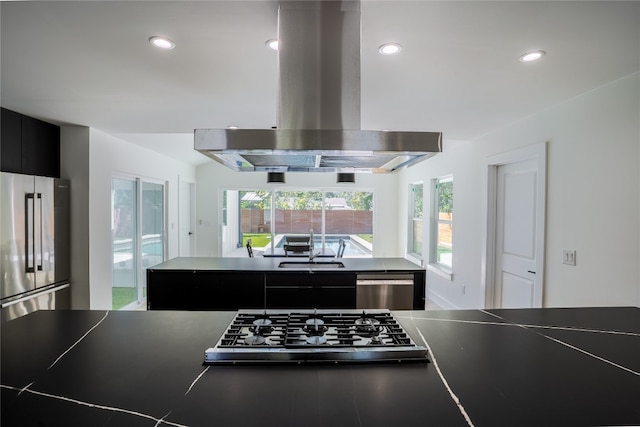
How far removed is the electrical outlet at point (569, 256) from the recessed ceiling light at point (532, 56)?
1497mm

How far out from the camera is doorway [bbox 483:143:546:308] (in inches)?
112

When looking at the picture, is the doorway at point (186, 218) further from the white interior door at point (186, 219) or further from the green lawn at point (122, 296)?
the green lawn at point (122, 296)

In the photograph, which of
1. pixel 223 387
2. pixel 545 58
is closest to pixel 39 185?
pixel 223 387

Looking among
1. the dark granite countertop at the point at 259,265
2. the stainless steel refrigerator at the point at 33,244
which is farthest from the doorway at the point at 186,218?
the dark granite countertop at the point at 259,265

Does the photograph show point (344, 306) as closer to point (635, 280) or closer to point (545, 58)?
point (635, 280)

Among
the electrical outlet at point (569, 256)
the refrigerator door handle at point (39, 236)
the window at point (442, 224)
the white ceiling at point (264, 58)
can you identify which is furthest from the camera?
the window at point (442, 224)

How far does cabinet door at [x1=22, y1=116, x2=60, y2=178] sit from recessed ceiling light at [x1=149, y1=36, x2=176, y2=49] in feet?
7.47

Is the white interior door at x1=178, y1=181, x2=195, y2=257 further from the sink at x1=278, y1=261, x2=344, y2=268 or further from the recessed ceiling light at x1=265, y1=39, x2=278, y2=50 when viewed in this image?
the recessed ceiling light at x1=265, y1=39, x2=278, y2=50

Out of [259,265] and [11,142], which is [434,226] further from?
[11,142]

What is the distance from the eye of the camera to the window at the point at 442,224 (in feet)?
15.9

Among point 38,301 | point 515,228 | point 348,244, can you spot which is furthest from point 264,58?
point 348,244

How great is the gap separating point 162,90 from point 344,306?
2.37 metres

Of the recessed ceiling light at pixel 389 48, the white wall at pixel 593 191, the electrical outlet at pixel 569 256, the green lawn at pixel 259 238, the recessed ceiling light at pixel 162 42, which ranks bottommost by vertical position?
the green lawn at pixel 259 238

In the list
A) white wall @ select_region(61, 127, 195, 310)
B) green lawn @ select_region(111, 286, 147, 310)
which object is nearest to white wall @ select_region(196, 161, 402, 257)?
green lawn @ select_region(111, 286, 147, 310)
